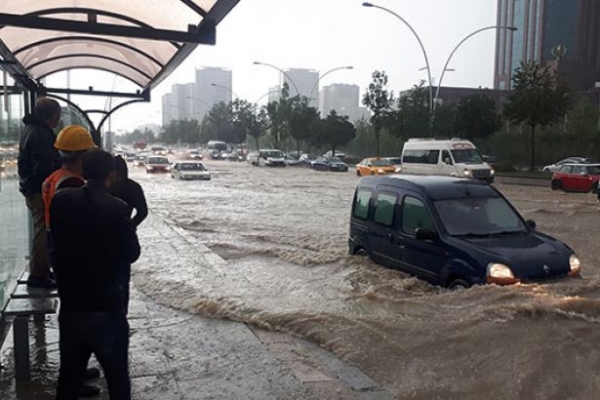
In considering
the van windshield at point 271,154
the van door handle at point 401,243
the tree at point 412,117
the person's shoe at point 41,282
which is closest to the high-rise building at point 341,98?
the van windshield at point 271,154

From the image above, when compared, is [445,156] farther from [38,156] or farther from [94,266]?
[94,266]

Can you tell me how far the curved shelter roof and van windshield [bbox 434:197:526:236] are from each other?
140 inches

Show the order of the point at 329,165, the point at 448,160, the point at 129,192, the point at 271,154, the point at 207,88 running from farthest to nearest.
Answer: the point at 207,88
the point at 271,154
the point at 329,165
the point at 448,160
the point at 129,192

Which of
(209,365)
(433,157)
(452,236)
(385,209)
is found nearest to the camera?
(209,365)

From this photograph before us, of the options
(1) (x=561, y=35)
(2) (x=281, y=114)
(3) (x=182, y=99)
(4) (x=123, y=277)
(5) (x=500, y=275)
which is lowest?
(5) (x=500, y=275)

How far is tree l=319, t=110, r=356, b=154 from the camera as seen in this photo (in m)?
59.8

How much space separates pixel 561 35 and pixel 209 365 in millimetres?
113426

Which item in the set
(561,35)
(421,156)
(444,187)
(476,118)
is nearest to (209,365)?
(444,187)

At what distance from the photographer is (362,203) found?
8914mm

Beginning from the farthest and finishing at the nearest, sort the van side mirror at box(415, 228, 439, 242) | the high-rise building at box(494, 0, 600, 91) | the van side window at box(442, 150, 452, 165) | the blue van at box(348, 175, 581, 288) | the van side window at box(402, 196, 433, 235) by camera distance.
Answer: the high-rise building at box(494, 0, 600, 91), the van side window at box(442, 150, 452, 165), the van side window at box(402, 196, 433, 235), the van side mirror at box(415, 228, 439, 242), the blue van at box(348, 175, 581, 288)

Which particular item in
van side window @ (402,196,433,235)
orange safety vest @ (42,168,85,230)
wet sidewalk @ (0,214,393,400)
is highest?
orange safety vest @ (42,168,85,230)

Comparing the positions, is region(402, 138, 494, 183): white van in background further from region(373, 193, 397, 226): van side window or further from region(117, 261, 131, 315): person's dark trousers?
region(117, 261, 131, 315): person's dark trousers

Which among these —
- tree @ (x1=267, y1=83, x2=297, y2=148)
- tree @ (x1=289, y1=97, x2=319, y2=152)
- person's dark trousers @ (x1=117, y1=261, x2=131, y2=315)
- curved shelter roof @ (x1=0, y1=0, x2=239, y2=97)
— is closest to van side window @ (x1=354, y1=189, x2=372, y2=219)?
curved shelter roof @ (x1=0, y1=0, x2=239, y2=97)

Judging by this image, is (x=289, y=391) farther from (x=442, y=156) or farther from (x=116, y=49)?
(x=442, y=156)
